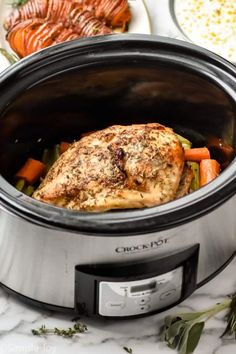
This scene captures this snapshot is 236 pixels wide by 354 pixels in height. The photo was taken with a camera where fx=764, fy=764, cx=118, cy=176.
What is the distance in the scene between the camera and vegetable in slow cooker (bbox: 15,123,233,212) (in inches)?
67.9

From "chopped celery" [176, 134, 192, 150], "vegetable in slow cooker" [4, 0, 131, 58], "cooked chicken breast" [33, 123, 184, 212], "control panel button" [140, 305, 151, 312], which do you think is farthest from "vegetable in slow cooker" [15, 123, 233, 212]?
"vegetable in slow cooker" [4, 0, 131, 58]

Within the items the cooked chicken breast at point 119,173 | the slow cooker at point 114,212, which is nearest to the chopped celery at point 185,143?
the slow cooker at point 114,212

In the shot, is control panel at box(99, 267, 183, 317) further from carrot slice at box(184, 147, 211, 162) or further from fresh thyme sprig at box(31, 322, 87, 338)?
carrot slice at box(184, 147, 211, 162)

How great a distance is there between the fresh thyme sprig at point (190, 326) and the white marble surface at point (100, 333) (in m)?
0.02

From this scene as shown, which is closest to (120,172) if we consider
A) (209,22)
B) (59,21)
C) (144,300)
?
(144,300)

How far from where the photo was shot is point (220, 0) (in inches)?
110

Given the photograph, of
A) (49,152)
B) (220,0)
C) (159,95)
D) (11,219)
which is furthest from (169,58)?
(220,0)

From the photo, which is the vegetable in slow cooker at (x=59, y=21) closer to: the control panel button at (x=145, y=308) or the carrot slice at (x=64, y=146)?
the carrot slice at (x=64, y=146)

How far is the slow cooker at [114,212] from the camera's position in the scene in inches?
61.9

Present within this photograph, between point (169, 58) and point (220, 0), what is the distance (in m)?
1.00

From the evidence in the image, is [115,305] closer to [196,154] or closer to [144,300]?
[144,300]

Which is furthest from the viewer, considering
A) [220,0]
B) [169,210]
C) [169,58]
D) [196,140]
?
[220,0]

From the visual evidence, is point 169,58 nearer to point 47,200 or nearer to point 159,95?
point 159,95

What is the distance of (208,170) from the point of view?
1.92 metres
